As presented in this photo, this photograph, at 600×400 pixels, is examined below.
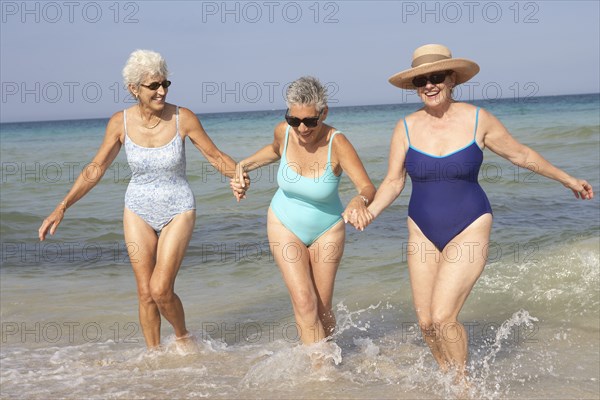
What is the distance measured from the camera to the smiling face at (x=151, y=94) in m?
5.93

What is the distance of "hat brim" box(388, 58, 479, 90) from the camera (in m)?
4.99

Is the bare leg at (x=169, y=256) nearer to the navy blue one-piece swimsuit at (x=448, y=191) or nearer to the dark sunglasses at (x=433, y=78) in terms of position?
the navy blue one-piece swimsuit at (x=448, y=191)

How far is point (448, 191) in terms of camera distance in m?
5.09

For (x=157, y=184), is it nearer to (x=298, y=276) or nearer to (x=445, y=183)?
(x=298, y=276)

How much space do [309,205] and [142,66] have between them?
5.20 feet

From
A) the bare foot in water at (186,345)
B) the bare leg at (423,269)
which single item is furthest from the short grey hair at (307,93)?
the bare foot in water at (186,345)

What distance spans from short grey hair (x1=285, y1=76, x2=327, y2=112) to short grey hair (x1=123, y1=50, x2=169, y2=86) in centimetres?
107

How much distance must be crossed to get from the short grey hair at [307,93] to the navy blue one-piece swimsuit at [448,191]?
686 mm

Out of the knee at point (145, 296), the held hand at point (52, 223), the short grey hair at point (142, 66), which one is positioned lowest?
the knee at point (145, 296)

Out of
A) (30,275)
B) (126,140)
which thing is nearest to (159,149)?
(126,140)

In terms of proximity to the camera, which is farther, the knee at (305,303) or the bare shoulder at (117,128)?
the bare shoulder at (117,128)

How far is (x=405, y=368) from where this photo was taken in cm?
632

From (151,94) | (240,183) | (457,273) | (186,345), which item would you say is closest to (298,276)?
(240,183)

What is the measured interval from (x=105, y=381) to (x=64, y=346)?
143cm
